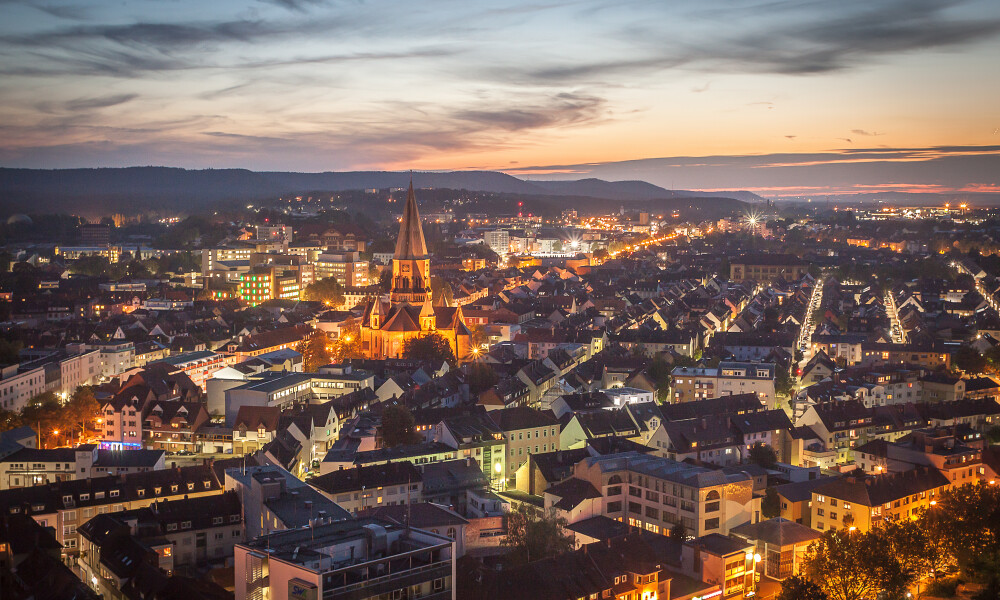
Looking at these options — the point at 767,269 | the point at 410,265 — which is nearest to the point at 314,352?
the point at 410,265

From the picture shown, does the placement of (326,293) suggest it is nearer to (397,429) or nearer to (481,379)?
(481,379)

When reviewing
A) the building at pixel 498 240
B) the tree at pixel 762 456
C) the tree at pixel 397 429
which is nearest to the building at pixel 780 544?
the tree at pixel 762 456

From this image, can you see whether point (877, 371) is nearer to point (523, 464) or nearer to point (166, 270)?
point (523, 464)

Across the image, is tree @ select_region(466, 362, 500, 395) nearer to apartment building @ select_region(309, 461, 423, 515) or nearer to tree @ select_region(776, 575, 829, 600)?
apartment building @ select_region(309, 461, 423, 515)

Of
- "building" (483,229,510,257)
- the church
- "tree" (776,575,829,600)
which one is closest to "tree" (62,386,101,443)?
the church

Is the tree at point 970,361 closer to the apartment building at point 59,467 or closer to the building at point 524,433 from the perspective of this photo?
the building at point 524,433

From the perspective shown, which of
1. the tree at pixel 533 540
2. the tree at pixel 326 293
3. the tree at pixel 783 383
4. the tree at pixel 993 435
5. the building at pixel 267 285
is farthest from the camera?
the building at pixel 267 285
